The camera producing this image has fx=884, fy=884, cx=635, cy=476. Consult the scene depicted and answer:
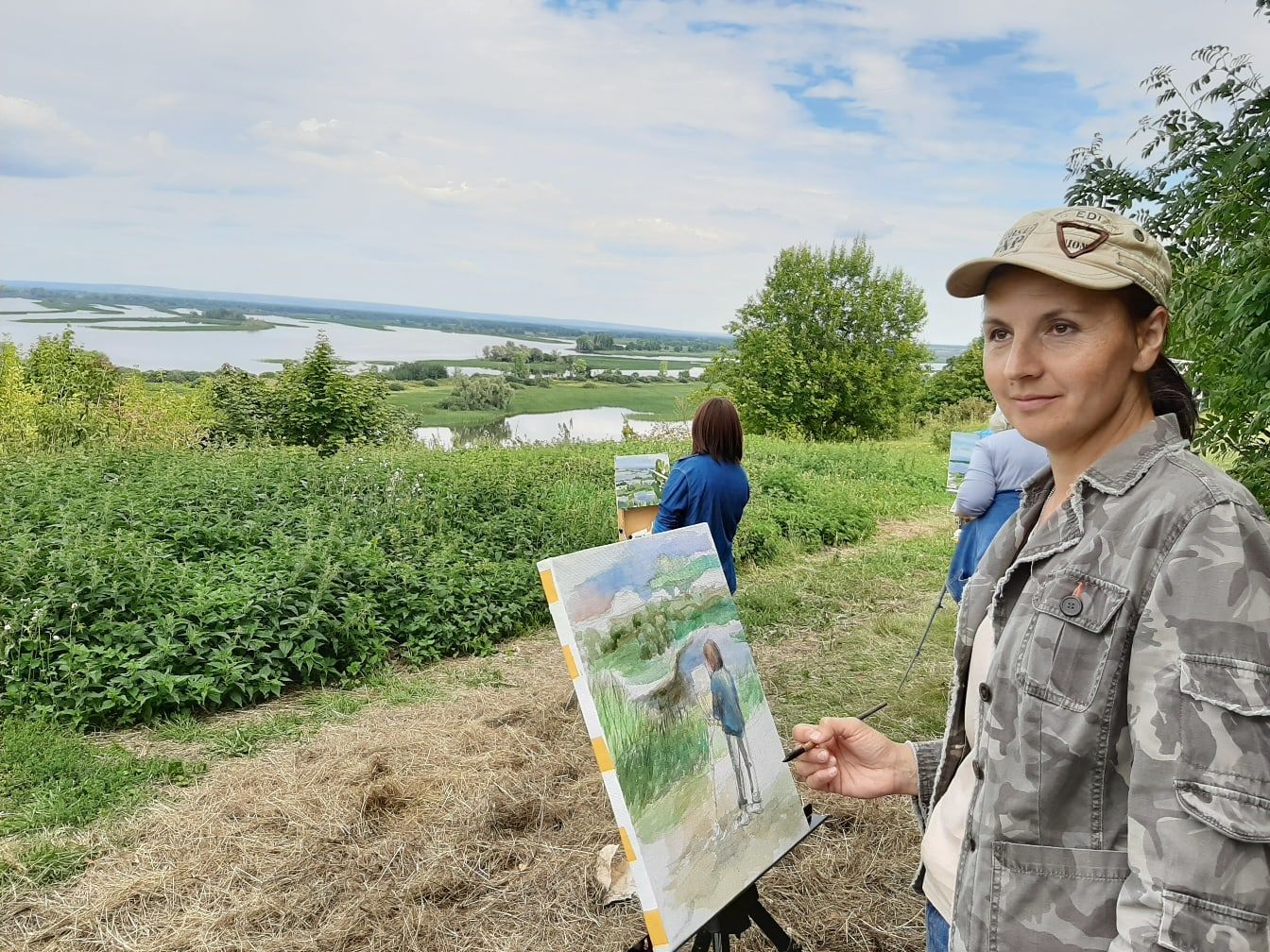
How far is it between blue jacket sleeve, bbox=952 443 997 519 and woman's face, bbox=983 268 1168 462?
353 cm

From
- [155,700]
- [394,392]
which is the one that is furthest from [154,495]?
[394,392]

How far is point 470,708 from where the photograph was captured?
18.5ft

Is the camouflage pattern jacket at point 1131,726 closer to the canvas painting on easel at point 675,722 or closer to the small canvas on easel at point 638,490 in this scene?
the canvas painting on easel at point 675,722

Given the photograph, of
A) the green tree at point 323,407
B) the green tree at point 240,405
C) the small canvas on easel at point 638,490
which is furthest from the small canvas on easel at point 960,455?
the green tree at point 323,407

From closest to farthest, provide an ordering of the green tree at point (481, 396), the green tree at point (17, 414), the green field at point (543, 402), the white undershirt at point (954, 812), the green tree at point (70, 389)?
the white undershirt at point (954, 812), the green tree at point (17, 414), the green tree at point (70, 389), the green field at point (543, 402), the green tree at point (481, 396)

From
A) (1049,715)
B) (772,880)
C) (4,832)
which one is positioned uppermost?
(1049,715)

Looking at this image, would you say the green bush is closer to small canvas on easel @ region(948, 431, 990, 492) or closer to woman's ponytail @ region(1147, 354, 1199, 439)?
small canvas on easel @ region(948, 431, 990, 492)

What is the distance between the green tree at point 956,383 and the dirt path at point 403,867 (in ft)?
162

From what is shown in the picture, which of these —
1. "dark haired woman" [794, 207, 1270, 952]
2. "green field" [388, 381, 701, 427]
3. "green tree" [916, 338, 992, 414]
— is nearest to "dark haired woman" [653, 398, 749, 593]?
"dark haired woman" [794, 207, 1270, 952]

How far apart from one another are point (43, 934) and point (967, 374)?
186 ft

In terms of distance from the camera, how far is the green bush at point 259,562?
550 centimetres

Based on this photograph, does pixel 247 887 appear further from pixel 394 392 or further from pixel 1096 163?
pixel 394 392

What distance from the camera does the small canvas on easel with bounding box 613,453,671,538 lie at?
5.59 m

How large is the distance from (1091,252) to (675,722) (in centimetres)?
153
